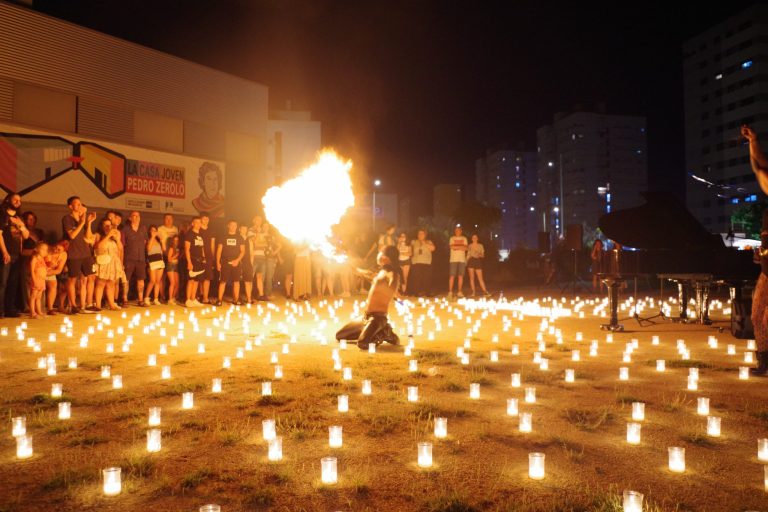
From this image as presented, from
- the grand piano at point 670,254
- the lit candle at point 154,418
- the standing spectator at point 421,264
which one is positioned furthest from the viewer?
the standing spectator at point 421,264

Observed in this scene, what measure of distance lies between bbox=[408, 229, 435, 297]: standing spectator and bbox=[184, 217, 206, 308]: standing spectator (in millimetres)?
6901

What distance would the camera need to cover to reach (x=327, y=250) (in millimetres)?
14961

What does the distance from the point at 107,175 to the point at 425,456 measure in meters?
17.2

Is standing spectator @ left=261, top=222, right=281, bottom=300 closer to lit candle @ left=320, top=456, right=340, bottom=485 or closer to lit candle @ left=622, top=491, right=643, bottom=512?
lit candle @ left=320, top=456, right=340, bottom=485

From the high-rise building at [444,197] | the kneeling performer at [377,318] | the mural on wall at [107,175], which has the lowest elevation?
the kneeling performer at [377,318]

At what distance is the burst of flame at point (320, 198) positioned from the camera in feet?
45.8

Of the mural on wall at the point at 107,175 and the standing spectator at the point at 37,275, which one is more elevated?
the mural on wall at the point at 107,175

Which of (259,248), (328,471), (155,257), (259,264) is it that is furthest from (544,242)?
(328,471)

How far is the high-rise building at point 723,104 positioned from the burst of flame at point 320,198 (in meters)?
90.8

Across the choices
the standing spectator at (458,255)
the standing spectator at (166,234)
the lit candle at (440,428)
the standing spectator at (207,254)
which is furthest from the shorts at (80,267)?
the lit candle at (440,428)

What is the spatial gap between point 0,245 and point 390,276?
8.50 metres

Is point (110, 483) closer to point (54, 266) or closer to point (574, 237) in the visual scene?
point (54, 266)

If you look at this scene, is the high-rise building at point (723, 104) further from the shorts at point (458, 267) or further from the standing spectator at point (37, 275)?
the standing spectator at point (37, 275)

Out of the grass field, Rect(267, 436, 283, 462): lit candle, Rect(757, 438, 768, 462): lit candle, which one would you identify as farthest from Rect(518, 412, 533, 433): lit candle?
Rect(267, 436, 283, 462): lit candle
